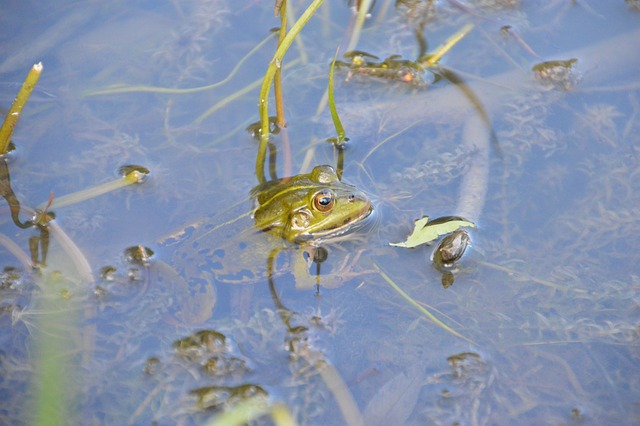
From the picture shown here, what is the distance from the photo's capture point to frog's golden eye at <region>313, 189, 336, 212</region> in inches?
155

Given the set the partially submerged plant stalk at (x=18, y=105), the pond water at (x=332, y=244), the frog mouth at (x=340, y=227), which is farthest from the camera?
the frog mouth at (x=340, y=227)

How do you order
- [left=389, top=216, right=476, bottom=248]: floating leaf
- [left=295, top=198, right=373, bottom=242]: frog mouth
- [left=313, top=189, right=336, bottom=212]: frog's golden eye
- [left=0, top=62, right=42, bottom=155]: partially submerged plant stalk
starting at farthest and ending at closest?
1. [left=295, top=198, right=373, bottom=242]: frog mouth
2. [left=313, top=189, right=336, bottom=212]: frog's golden eye
3. [left=389, top=216, right=476, bottom=248]: floating leaf
4. [left=0, top=62, right=42, bottom=155]: partially submerged plant stalk

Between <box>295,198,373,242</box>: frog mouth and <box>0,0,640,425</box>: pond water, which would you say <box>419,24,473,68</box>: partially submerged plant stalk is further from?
<box>295,198,373,242</box>: frog mouth

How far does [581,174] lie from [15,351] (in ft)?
12.0

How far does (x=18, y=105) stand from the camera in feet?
11.8

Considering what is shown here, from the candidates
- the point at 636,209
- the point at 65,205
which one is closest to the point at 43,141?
the point at 65,205

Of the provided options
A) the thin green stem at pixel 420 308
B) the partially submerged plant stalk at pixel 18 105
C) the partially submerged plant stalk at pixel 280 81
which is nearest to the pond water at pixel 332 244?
the thin green stem at pixel 420 308

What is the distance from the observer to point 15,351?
3.45m

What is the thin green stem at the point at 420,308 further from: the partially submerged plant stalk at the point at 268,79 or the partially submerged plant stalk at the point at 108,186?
the partially submerged plant stalk at the point at 108,186

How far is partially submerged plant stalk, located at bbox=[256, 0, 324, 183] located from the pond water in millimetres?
96

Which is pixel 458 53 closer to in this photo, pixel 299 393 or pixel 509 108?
pixel 509 108

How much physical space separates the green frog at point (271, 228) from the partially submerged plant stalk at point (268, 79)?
22 cm

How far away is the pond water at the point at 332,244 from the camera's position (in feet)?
10.8

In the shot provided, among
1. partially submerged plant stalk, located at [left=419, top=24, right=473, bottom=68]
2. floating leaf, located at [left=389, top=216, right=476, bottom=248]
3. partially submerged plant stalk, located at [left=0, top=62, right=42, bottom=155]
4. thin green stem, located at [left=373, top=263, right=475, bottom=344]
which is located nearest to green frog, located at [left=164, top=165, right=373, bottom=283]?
floating leaf, located at [left=389, top=216, right=476, bottom=248]
